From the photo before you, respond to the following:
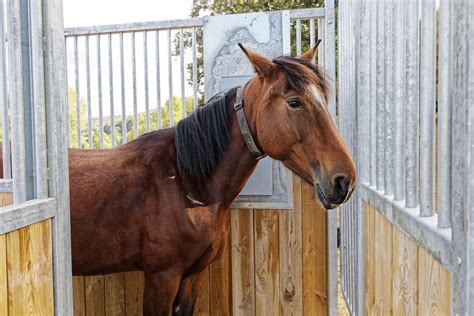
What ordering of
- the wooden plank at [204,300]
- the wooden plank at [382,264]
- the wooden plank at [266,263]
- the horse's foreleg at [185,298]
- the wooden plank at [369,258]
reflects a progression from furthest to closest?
the wooden plank at [204,300], the wooden plank at [266,263], the horse's foreleg at [185,298], the wooden plank at [369,258], the wooden plank at [382,264]

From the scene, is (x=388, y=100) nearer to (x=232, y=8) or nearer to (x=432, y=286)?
(x=432, y=286)

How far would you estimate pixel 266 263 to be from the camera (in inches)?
108

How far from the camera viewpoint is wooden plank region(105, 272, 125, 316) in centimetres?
291

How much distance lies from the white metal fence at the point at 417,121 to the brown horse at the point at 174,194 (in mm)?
428

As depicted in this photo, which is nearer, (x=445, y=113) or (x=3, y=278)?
(x=445, y=113)

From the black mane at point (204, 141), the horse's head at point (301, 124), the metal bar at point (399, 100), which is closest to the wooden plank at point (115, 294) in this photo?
the black mane at point (204, 141)

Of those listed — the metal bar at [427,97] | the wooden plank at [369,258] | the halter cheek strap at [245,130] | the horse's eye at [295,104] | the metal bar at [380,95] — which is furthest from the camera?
the halter cheek strap at [245,130]

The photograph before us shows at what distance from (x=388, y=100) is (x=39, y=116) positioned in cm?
113

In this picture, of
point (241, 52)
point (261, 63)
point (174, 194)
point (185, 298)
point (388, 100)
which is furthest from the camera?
point (241, 52)

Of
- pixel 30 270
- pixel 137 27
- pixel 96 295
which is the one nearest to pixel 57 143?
pixel 30 270

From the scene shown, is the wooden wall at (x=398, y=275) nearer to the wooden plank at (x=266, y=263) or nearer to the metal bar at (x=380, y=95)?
the metal bar at (x=380, y=95)

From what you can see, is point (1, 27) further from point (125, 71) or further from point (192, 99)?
point (192, 99)

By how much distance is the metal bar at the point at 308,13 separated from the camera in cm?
263

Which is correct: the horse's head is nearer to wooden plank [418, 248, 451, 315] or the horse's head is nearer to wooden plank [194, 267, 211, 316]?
wooden plank [418, 248, 451, 315]
